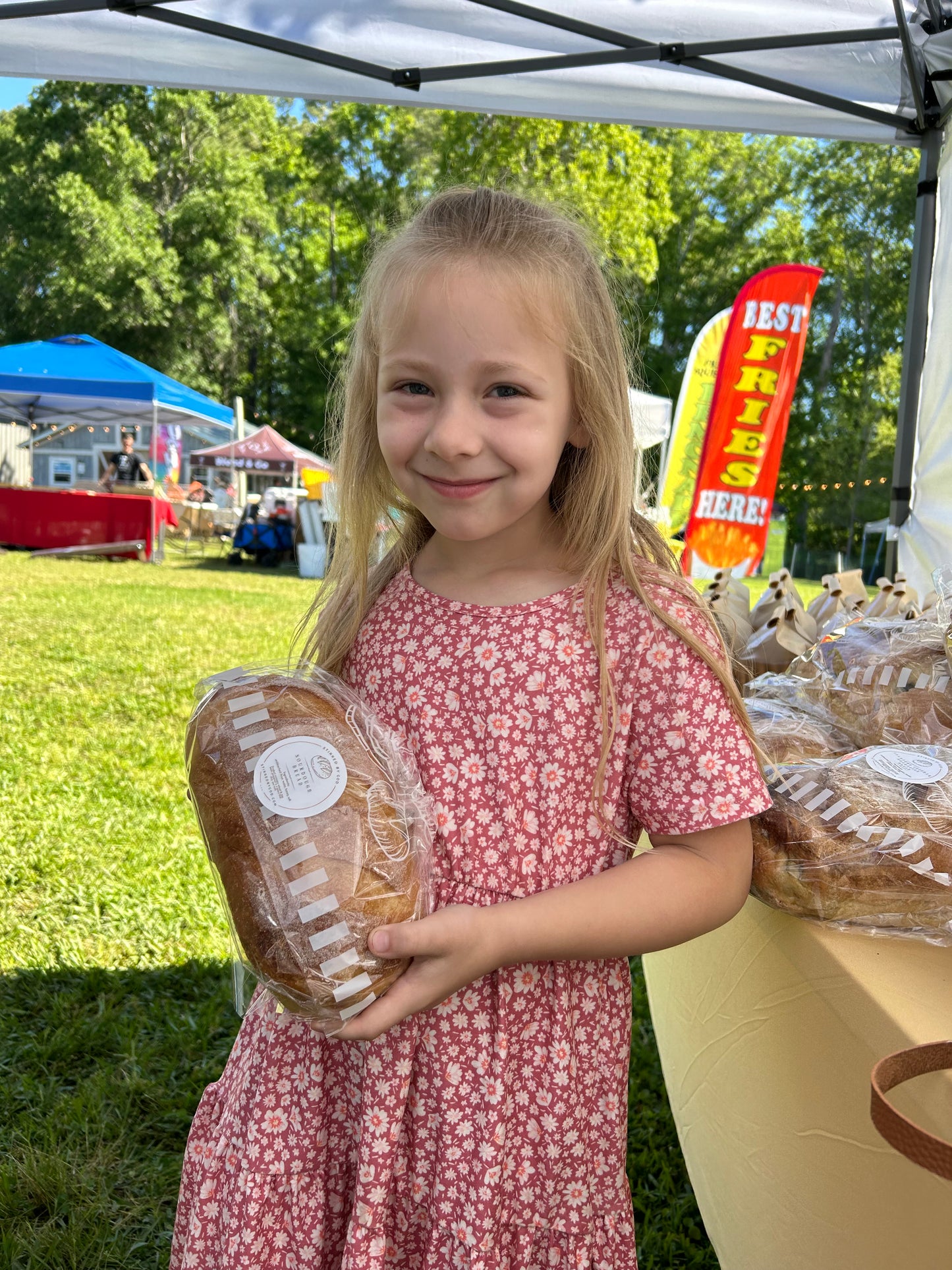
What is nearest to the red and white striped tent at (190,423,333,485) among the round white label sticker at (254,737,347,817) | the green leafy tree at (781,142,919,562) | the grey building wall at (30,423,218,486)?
the grey building wall at (30,423,218,486)

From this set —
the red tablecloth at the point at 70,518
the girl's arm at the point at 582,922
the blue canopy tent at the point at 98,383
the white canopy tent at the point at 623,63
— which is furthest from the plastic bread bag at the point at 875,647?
the red tablecloth at the point at 70,518

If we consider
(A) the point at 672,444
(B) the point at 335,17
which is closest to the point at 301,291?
(A) the point at 672,444

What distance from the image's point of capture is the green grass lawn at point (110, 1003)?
90.0 inches

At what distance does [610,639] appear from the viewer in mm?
1364

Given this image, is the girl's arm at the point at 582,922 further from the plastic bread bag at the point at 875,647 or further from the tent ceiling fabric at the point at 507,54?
the tent ceiling fabric at the point at 507,54

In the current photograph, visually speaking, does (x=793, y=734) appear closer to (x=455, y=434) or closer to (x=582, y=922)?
(x=582, y=922)

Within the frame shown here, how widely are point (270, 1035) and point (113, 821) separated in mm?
3380

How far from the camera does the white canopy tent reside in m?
3.66

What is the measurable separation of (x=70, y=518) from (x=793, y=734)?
51.7 feet

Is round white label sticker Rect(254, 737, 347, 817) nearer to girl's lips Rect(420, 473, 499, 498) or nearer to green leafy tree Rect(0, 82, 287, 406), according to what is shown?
girl's lips Rect(420, 473, 499, 498)

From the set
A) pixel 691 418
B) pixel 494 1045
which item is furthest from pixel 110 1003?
pixel 691 418

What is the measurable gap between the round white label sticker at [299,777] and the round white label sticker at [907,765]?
812 millimetres

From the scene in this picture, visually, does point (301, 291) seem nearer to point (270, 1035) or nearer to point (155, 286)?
point (155, 286)

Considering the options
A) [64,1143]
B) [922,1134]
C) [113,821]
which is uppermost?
[922,1134]
